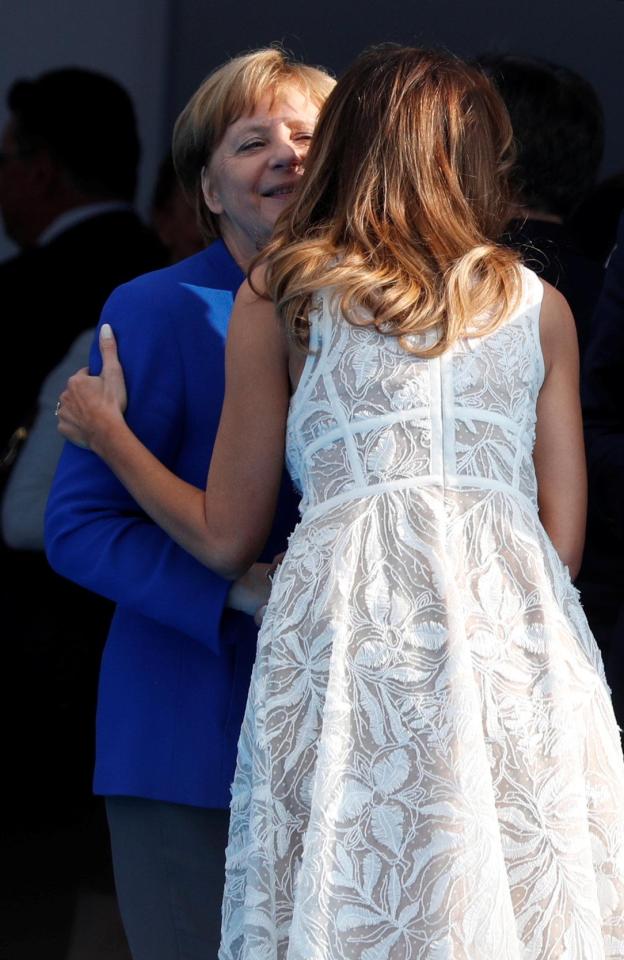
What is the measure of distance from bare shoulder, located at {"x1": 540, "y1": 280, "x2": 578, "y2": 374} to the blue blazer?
0.47 m

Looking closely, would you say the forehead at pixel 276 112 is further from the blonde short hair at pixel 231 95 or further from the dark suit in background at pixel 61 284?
the dark suit in background at pixel 61 284

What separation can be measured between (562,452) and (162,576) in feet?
1.87

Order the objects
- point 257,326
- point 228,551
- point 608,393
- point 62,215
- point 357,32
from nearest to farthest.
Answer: point 257,326 < point 228,551 < point 608,393 < point 357,32 < point 62,215

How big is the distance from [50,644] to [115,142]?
101 cm

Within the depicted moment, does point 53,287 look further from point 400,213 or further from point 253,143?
point 400,213

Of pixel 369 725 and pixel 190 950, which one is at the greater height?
pixel 369 725

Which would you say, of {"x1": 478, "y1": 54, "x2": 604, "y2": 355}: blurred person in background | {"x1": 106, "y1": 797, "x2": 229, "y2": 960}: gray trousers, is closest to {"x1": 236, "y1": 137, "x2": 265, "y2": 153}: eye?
{"x1": 478, "y1": 54, "x2": 604, "y2": 355}: blurred person in background

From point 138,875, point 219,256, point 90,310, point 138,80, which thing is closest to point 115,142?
point 138,80

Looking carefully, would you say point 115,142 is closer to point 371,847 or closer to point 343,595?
point 343,595

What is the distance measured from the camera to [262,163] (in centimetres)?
233

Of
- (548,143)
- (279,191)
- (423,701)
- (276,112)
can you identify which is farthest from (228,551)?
(548,143)

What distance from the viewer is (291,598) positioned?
193cm

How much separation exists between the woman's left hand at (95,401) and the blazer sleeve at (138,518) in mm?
19

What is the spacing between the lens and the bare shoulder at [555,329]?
2018 millimetres
